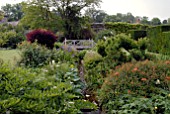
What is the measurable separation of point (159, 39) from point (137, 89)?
9.13 meters

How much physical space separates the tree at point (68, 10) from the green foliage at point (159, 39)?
924 cm

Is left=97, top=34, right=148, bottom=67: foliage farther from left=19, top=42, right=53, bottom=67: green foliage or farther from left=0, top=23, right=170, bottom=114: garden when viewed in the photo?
left=19, top=42, right=53, bottom=67: green foliage

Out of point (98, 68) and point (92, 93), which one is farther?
point (98, 68)

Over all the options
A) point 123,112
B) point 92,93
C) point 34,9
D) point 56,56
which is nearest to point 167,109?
point 123,112

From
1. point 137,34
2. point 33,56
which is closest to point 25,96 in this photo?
point 33,56

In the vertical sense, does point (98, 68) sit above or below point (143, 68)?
below

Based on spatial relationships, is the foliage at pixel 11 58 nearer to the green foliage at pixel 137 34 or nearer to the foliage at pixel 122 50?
the foliage at pixel 122 50

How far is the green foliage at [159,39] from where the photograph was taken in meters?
11.2

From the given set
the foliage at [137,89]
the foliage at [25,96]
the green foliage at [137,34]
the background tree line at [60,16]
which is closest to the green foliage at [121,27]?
the background tree line at [60,16]

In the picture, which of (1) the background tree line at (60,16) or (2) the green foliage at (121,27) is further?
(2) the green foliage at (121,27)

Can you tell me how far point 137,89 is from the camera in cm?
376

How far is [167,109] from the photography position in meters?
3.11

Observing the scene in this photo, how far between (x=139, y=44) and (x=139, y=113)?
11.8 feet

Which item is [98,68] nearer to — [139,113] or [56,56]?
[56,56]
